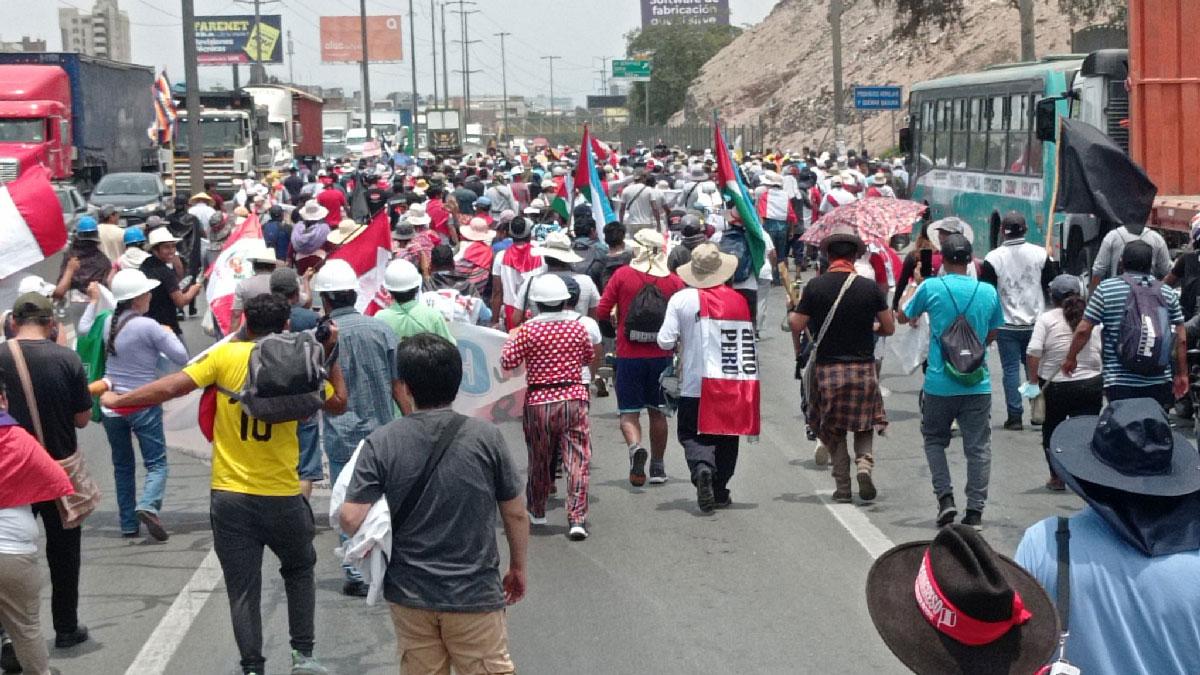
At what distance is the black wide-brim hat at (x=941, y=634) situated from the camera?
3268 millimetres

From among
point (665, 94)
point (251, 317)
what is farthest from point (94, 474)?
point (665, 94)

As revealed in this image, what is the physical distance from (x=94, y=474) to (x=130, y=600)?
4.10 metres

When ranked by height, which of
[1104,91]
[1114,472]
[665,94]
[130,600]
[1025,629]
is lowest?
[130,600]

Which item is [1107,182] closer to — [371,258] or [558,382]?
[558,382]

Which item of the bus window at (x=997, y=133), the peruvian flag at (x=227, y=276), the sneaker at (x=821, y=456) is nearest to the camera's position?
the peruvian flag at (x=227, y=276)

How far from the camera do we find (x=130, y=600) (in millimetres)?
8539

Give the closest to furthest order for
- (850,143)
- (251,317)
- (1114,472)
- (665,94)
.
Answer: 1. (1114,472)
2. (251,317)
3. (850,143)
4. (665,94)

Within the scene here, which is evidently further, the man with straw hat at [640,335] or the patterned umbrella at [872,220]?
the patterned umbrella at [872,220]

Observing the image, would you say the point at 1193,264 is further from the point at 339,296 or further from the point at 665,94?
the point at 665,94

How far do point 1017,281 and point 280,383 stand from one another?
755 centimetres

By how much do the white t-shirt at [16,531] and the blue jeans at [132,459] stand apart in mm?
3406

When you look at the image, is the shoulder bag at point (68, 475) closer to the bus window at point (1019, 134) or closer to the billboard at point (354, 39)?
the bus window at point (1019, 134)

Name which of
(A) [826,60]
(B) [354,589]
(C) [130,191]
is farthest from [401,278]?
(A) [826,60]

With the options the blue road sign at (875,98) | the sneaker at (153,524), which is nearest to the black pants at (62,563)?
the sneaker at (153,524)
